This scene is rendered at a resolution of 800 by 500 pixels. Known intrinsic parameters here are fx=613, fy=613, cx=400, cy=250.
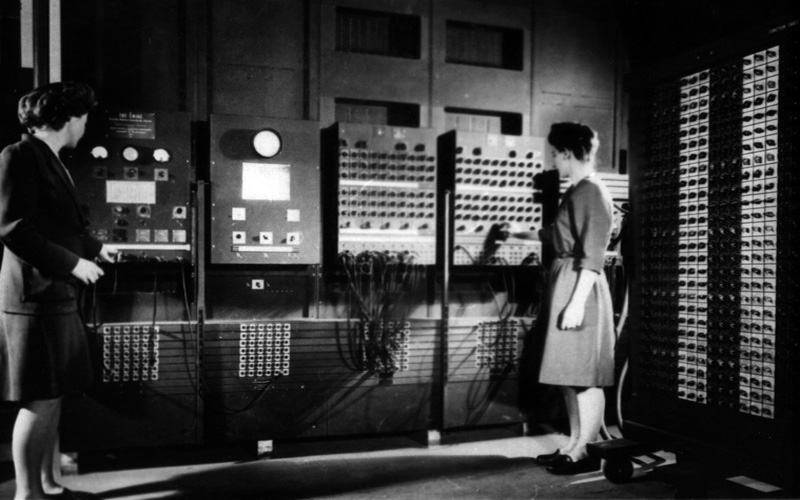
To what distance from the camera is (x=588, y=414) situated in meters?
2.82

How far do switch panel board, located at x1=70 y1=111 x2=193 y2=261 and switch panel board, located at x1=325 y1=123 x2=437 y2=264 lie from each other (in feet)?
2.65

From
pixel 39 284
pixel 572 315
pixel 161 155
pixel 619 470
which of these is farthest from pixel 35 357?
pixel 619 470

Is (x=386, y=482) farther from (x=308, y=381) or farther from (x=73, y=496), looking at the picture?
(x=73, y=496)

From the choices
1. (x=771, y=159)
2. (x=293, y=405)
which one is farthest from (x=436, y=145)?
(x=771, y=159)

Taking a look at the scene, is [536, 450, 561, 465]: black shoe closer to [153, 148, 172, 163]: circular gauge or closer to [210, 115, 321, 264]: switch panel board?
[210, 115, 321, 264]: switch panel board

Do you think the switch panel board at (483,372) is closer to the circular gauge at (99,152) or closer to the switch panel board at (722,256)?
the switch panel board at (722,256)

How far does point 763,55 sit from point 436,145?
1839 mm

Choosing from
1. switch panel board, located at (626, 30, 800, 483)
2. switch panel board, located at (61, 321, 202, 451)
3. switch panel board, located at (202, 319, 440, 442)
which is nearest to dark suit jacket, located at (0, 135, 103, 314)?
switch panel board, located at (61, 321, 202, 451)

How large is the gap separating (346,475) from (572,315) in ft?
4.26

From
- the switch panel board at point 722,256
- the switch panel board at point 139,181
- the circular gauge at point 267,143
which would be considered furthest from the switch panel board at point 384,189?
the switch panel board at point 722,256

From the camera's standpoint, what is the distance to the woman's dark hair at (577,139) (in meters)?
2.83

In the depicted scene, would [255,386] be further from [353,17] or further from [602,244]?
[353,17]

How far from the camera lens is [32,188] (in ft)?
7.25

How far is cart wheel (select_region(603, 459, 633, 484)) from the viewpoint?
8.50 feet
